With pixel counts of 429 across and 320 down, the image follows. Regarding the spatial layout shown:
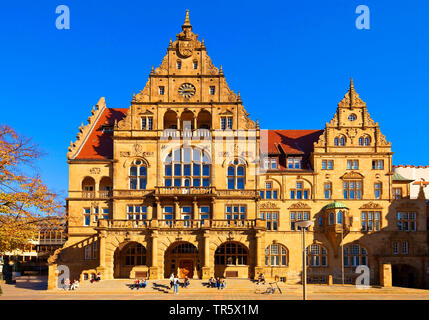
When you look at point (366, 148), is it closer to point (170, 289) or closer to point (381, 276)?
point (381, 276)

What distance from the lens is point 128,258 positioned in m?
50.7

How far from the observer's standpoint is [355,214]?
2099 inches

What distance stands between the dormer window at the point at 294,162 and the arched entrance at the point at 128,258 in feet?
65.3

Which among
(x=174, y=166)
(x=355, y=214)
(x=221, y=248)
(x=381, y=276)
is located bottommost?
(x=381, y=276)

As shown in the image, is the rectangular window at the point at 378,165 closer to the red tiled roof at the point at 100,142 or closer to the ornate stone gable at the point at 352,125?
the ornate stone gable at the point at 352,125

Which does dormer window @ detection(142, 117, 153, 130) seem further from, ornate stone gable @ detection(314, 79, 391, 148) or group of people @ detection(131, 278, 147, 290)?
ornate stone gable @ detection(314, 79, 391, 148)

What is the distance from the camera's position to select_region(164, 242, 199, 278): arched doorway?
5012cm

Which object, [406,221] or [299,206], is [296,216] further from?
[406,221]

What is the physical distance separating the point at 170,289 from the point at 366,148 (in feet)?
95.7

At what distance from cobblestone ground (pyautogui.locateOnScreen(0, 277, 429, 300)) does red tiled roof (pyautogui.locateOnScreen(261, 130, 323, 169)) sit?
17946mm

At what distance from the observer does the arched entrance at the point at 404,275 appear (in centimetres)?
5386

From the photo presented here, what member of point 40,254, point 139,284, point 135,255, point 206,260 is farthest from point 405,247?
point 40,254

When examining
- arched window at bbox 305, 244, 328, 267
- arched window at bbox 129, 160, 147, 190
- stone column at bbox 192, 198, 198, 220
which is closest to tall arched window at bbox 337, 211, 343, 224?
arched window at bbox 305, 244, 328, 267
